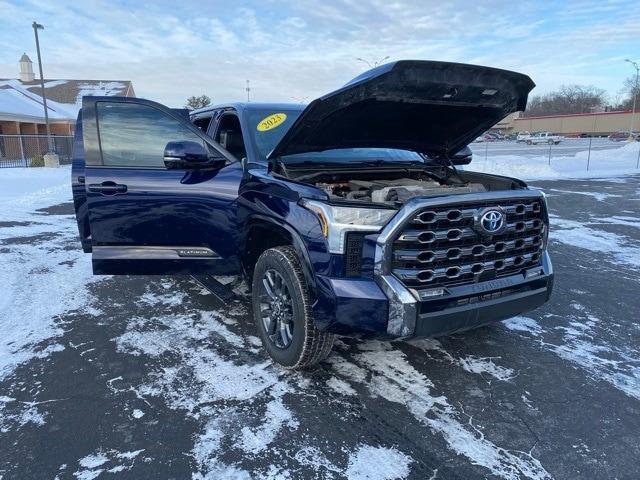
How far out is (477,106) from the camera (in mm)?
3736

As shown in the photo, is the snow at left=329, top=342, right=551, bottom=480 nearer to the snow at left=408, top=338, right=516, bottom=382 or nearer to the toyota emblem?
the snow at left=408, top=338, right=516, bottom=382

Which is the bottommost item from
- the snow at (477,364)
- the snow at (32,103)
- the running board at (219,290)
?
the snow at (477,364)

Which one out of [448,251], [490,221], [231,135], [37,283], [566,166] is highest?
[231,135]

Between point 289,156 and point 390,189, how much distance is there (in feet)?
2.92

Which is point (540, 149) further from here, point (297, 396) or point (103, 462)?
point (103, 462)

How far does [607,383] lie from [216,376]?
2682 mm

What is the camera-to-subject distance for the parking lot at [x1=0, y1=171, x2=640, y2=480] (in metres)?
2.46

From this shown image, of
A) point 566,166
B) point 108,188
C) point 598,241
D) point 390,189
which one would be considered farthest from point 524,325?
point 566,166

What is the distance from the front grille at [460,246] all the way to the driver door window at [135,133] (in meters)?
2.23

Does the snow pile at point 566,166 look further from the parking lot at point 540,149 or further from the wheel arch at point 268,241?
the wheel arch at point 268,241

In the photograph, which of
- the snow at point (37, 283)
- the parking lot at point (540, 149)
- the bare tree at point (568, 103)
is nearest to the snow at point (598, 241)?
the snow at point (37, 283)

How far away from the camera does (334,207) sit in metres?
2.77

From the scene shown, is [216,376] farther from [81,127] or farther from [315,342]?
[81,127]

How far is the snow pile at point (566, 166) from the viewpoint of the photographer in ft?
68.5
